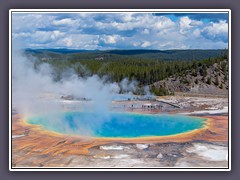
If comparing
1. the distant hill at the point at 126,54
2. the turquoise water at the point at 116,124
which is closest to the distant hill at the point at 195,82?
the distant hill at the point at 126,54

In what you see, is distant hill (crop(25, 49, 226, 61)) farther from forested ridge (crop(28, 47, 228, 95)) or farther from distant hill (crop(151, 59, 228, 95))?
distant hill (crop(151, 59, 228, 95))

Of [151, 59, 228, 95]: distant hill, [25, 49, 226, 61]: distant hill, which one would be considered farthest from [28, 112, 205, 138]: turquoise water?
[25, 49, 226, 61]: distant hill

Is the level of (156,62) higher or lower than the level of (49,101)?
higher

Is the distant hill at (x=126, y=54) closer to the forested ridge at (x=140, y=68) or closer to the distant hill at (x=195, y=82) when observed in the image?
the forested ridge at (x=140, y=68)
